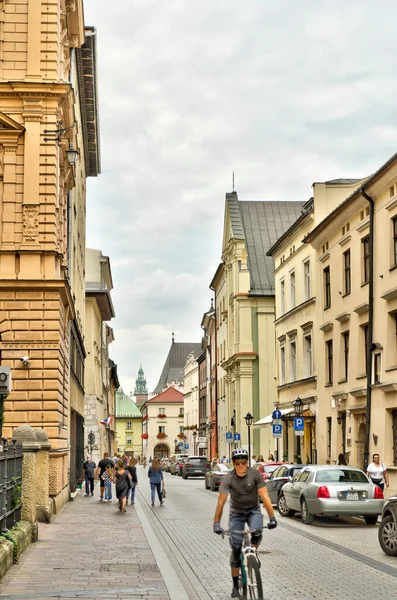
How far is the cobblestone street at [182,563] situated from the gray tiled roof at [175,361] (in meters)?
155

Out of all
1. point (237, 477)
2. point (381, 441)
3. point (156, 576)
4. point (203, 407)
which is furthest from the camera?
point (203, 407)

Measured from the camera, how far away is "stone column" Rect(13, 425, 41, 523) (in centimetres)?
1700

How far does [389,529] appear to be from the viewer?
48.8ft

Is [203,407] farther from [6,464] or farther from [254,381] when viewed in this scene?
[6,464]

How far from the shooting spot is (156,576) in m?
12.6

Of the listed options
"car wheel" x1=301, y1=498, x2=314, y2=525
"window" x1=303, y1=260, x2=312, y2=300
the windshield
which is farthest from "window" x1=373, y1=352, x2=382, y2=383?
"window" x1=303, y1=260, x2=312, y2=300

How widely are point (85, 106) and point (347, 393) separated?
17.8 meters

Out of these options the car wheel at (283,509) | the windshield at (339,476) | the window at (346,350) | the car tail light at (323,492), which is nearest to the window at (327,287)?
the window at (346,350)

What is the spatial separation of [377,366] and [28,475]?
52.1ft

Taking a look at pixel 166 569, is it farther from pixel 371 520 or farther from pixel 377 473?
pixel 377 473

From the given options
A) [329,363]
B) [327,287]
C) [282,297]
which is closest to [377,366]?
[329,363]

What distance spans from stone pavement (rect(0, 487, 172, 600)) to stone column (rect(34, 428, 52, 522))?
1.24 feet

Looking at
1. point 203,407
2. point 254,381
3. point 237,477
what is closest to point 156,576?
point 237,477

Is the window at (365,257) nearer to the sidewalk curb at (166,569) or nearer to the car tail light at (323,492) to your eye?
the car tail light at (323,492)
